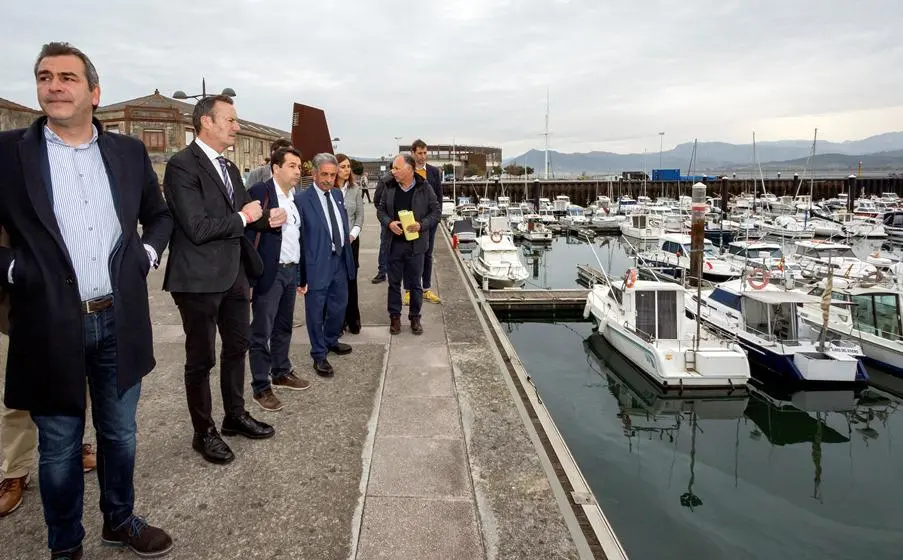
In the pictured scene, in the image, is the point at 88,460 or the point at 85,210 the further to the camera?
the point at 88,460

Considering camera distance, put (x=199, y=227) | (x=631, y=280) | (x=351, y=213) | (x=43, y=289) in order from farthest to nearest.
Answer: (x=631, y=280) < (x=351, y=213) < (x=199, y=227) < (x=43, y=289)

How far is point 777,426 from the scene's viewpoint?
10.7 m

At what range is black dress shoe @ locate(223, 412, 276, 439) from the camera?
3678mm

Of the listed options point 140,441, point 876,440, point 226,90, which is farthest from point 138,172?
point 876,440

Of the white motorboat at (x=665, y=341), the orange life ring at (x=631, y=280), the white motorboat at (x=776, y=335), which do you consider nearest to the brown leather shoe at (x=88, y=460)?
the white motorboat at (x=665, y=341)

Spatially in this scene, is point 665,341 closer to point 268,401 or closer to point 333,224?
point 333,224

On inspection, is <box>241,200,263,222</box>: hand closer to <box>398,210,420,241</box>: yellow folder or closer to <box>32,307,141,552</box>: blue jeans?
<box>32,307,141,552</box>: blue jeans

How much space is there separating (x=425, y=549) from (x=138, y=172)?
7.58 ft

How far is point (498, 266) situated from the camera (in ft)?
68.1

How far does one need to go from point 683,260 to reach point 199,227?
83.2 feet

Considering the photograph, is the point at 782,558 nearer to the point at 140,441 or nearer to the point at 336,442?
the point at 336,442

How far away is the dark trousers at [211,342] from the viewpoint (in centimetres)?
312

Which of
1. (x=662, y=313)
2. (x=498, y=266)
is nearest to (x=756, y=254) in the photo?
(x=498, y=266)

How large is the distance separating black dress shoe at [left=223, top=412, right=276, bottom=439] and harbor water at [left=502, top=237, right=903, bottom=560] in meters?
4.88
